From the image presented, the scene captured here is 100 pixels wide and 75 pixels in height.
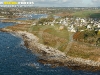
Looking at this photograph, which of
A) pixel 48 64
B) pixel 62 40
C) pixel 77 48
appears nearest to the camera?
pixel 48 64

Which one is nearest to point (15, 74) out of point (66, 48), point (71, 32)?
point (66, 48)

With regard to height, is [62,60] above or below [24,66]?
below

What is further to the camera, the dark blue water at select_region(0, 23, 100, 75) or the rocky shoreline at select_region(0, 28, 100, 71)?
the rocky shoreline at select_region(0, 28, 100, 71)

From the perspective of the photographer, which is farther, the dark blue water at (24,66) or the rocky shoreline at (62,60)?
the rocky shoreline at (62,60)

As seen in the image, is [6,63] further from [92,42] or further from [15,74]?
[92,42]

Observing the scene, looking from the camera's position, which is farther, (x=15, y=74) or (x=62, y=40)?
(x=62, y=40)

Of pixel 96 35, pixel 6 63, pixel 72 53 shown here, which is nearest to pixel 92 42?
pixel 96 35

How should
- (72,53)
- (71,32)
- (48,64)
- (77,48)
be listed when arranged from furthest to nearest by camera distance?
1. (71,32)
2. (77,48)
3. (72,53)
4. (48,64)

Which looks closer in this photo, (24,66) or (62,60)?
(24,66)

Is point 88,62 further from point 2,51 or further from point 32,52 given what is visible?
point 2,51
